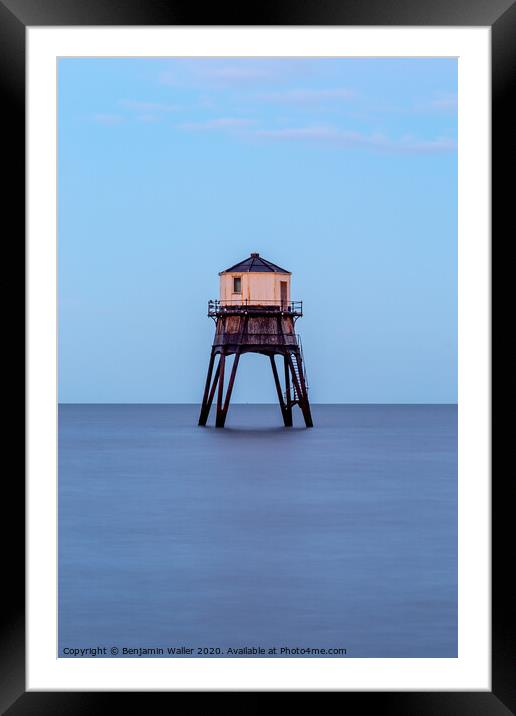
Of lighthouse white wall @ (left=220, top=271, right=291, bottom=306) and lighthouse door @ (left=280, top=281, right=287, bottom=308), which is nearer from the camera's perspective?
lighthouse white wall @ (left=220, top=271, right=291, bottom=306)

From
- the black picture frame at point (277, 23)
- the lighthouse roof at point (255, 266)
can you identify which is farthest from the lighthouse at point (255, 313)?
the black picture frame at point (277, 23)

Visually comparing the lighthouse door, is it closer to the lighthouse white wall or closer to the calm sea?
the lighthouse white wall

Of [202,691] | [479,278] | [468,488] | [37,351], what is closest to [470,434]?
[468,488]

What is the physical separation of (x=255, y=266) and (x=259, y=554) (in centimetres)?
1964

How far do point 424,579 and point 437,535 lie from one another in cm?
514

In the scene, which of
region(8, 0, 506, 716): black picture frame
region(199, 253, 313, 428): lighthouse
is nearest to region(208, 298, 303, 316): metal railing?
region(199, 253, 313, 428): lighthouse

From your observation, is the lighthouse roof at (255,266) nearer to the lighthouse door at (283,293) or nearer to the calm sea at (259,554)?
the lighthouse door at (283,293)

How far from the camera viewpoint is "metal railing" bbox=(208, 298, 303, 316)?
31.3 m

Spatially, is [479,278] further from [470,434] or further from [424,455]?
[424,455]

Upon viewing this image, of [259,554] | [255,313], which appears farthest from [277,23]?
[255,313]

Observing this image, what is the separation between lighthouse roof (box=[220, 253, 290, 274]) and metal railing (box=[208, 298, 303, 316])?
0.94m

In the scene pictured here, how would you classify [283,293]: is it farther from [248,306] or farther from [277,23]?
A: [277,23]

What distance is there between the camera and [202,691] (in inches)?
142

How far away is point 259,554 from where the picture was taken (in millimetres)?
12992
